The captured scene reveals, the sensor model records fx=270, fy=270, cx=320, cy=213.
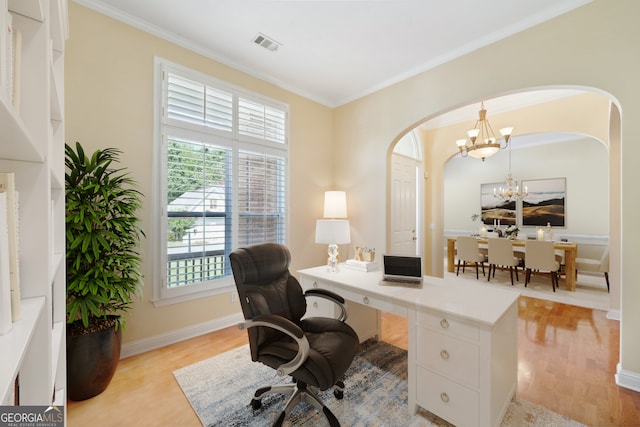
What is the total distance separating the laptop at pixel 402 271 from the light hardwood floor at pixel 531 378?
959 mm

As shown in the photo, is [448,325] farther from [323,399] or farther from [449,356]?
[323,399]

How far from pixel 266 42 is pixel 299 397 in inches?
119

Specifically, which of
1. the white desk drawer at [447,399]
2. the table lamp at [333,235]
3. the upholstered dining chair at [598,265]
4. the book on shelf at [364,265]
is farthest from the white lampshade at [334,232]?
the upholstered dining chair at [598,265]

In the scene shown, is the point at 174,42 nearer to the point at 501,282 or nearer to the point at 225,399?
the point at 225,399

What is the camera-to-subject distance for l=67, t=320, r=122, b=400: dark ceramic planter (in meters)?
1.79

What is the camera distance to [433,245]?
4957 mm

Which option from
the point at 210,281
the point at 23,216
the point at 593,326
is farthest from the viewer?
the point at 593,326

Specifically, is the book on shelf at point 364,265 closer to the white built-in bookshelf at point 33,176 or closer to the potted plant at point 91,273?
the potted plant at point 91,273

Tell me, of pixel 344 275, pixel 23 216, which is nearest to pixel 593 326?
pixel 344 275

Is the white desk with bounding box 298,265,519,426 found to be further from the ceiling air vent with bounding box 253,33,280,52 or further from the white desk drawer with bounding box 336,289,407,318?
the ceiling air vent with bounding box 253,33,280,52

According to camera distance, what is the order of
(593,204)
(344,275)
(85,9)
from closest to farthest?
(85,9), (344,275), (593,204)

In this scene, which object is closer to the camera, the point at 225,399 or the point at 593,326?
the point at 225,399

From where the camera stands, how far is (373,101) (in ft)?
11.5

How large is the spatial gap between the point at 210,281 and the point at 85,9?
2.58 meters
